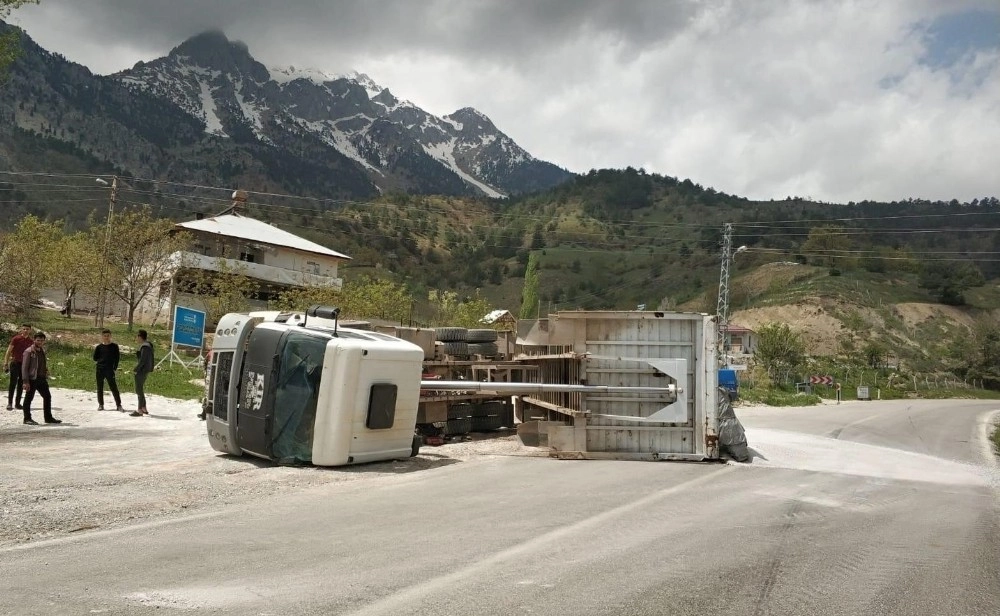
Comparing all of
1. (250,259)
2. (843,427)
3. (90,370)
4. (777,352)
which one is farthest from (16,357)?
(777,352)

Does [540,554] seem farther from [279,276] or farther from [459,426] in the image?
[279,276]

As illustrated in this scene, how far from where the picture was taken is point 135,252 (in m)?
38.5

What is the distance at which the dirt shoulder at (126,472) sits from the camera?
6.72m

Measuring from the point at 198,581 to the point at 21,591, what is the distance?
100 centimetres

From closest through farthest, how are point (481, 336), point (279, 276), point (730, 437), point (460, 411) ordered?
point (730, 437), point (460, 411), point (481, 336), point (279, 276)

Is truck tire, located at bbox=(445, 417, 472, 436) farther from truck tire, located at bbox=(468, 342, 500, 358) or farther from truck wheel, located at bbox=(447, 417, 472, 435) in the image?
truck tire, located at bbox=(468, 342, 500, 358)

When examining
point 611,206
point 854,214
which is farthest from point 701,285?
point 854,214

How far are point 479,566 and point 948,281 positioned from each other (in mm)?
124510

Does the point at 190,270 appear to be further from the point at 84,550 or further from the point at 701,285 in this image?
the point at 701,285

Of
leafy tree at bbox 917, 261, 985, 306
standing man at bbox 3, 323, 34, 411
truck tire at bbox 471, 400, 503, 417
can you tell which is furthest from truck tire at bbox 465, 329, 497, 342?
leafy tree at bbox 917, 261, 985, 306

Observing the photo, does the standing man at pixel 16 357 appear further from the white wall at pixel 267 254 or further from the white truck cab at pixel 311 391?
the white wall at pixel 267 254

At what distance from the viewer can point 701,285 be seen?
117 m

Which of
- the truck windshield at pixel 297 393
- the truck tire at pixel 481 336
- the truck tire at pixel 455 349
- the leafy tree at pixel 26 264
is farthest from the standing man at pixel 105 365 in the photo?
the leafy tree at pixel 26 264

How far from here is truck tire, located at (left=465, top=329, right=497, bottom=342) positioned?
651 inches
